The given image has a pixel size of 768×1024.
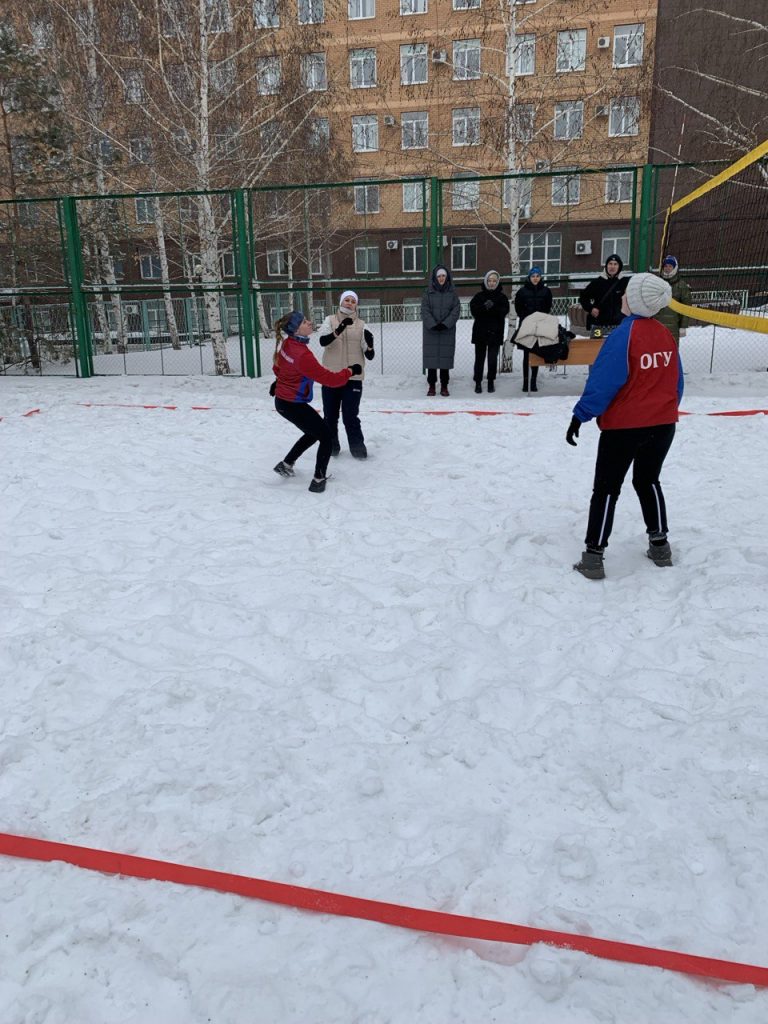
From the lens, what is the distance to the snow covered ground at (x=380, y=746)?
81.7 inches

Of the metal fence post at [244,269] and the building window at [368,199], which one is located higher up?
the building window at [368,199]

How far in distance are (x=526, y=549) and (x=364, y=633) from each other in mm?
1573

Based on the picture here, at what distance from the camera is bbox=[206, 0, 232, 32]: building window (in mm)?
14180

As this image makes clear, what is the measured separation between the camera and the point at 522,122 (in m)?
13.4

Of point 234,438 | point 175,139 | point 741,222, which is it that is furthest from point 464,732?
point 175,139

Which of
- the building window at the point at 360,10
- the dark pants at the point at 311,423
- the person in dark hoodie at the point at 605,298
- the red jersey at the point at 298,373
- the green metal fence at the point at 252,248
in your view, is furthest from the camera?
the building window at the point at 360,10

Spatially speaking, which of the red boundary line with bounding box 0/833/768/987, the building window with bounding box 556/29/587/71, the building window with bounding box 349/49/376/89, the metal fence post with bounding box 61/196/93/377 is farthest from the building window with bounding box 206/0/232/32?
the red boundary line with bounding box 0/833/768/987

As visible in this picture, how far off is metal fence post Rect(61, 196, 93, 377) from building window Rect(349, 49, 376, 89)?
18.7 m

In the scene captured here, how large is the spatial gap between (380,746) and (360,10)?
110ft

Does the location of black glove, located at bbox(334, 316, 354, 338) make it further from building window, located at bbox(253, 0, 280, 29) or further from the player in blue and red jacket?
building window, located at bbox(253, 0, 280, 29)

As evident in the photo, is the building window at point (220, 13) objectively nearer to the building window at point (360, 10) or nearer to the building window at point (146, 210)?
the building window at point (146, 210)

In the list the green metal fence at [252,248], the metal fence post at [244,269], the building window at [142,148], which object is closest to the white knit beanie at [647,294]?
the green metal fence at [252,248]

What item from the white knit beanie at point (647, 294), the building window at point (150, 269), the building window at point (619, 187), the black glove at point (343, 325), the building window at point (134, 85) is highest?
the building window at point (134, 85)

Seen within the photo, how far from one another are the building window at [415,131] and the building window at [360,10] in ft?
14.0
